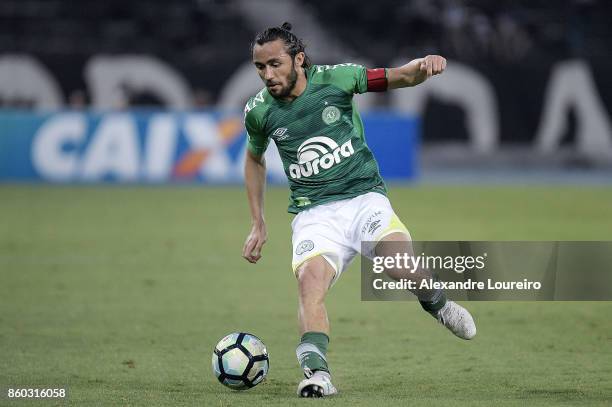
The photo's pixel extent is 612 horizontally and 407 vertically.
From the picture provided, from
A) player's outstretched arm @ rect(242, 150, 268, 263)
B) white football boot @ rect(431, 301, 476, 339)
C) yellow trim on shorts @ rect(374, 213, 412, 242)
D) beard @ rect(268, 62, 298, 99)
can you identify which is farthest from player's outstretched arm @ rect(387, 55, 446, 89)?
white football boot @ rect(431, 301, 476, 339)

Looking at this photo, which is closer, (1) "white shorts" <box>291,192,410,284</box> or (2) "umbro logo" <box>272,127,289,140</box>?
(1) "white shorts" <box>291,192,410,284</box>

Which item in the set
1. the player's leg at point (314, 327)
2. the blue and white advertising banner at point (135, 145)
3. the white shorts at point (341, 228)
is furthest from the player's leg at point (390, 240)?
the blue and white advertising banner at point (135, 145)

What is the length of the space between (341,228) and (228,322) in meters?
2.65

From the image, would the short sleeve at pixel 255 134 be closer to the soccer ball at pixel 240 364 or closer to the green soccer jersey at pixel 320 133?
the green soccer jersey at pixel 320 133

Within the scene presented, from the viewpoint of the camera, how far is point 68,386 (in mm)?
6391

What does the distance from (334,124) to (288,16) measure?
2088cm

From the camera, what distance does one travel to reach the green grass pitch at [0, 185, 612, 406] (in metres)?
6.36

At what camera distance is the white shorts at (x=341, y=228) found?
21.2 ft

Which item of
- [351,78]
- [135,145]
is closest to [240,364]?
[351,78]

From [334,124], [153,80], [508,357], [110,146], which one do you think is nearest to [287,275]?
[508,357]

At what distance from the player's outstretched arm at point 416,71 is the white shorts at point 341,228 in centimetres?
71

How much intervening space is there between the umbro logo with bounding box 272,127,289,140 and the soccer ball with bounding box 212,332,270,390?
120 centimetres

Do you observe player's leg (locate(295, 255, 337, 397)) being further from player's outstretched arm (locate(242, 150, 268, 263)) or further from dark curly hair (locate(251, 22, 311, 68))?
dark curly hair (locate(251, 22, 311, 68))

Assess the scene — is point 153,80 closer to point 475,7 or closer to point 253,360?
point 475,7
